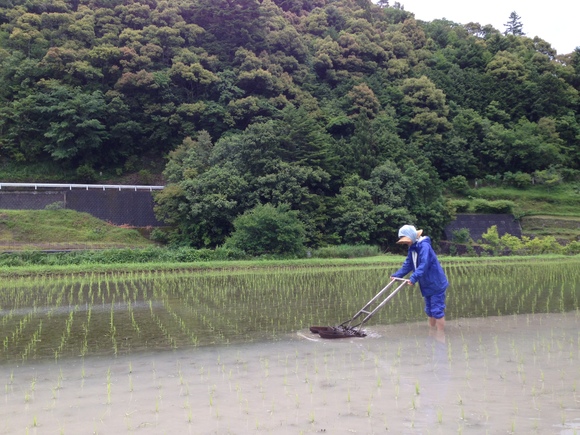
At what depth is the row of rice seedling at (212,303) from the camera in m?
7.91

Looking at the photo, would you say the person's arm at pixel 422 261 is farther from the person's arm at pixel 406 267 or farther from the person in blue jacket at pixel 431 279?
the person's arm at pixel 406 267

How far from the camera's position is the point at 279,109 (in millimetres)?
38156

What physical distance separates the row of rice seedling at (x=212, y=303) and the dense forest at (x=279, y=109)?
7.60 m

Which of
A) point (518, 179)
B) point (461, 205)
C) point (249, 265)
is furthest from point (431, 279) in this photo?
point (518, 179)

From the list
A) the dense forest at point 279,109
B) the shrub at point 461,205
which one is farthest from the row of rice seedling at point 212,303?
the shrub at point 461,205

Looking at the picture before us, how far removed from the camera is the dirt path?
4.30 meters

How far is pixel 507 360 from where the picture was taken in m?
6.14

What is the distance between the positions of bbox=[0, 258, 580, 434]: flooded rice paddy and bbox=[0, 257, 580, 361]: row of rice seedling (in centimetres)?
6

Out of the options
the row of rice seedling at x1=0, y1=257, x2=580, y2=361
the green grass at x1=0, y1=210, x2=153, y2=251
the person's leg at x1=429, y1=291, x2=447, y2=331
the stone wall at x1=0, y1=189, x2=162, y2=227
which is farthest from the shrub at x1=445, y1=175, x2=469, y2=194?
the person's leg at x1=429, y1=291, x2=447, y2=331

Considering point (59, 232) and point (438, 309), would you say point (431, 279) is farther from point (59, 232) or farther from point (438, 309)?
point (59, 232)

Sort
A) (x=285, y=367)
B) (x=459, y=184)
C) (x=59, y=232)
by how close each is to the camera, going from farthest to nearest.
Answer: (x=459, y=184) → (x=59, y=232) → (x=285, y=367)

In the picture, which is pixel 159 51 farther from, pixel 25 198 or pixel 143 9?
pixel 25 198

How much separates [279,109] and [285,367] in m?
33.6

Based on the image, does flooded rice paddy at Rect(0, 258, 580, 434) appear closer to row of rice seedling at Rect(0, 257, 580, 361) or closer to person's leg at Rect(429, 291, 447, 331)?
row of rice seedling at Rect(0, 257, 580, 361)
